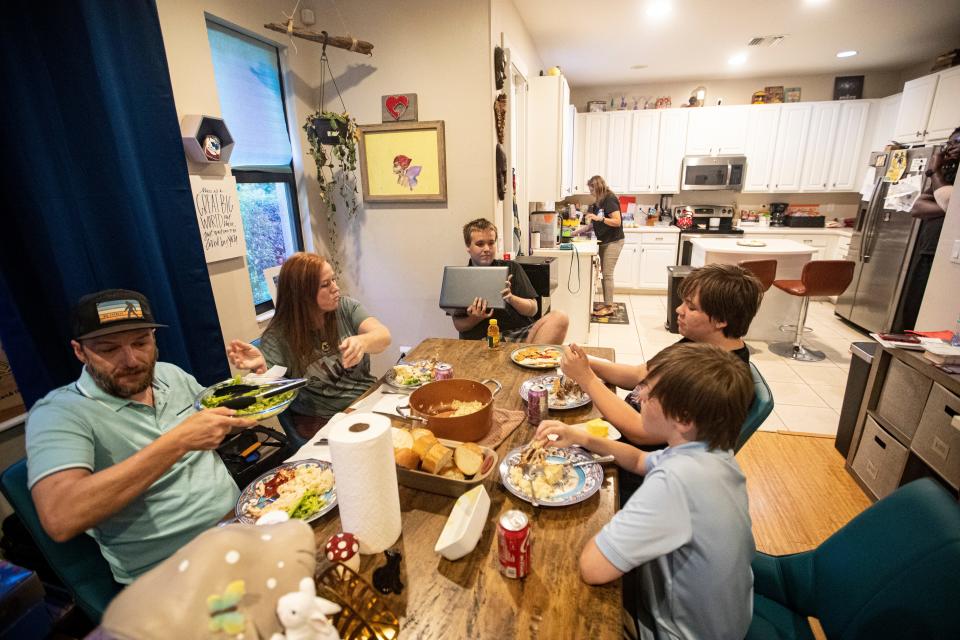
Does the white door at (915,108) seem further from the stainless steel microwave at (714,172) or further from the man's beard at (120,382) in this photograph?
the man's beard at (120,382)

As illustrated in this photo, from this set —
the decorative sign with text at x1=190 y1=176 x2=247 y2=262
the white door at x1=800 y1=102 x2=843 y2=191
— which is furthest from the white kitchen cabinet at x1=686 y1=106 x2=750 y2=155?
the decorative sign with text at x1=190 y1=176 x2=247 y2=262

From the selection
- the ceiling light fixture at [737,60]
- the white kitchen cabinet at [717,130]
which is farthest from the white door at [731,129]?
the ceiling light fixture at [737,60]

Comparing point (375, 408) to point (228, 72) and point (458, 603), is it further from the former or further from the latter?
point (228, 72)

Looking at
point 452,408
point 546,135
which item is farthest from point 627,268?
point 452,408

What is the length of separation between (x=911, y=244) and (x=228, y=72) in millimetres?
5520

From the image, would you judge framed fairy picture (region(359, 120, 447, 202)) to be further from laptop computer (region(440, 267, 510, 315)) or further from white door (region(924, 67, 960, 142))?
white door (region(924, 67, 960, 142))

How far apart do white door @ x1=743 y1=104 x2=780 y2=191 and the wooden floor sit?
4414 mm

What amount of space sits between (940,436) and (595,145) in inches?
209

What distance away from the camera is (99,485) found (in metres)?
0.99

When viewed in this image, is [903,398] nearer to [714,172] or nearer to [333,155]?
[333,155]

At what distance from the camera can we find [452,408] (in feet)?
4.66

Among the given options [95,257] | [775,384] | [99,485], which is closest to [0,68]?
[95,257]

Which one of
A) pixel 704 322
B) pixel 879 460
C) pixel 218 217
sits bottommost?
pixel 879 460

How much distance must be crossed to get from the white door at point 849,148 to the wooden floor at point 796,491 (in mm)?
4612
